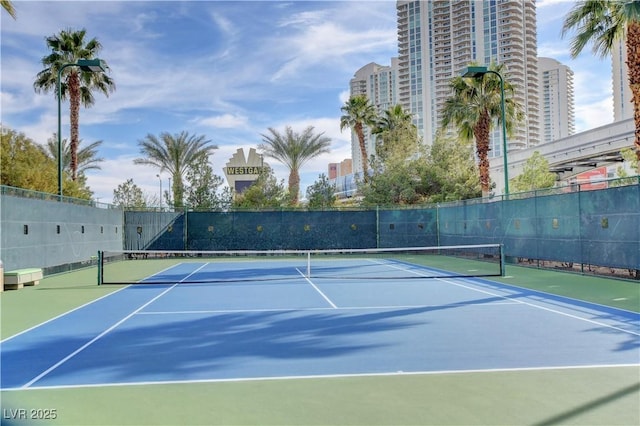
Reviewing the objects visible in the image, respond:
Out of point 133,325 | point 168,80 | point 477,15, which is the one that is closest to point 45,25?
point 168,80

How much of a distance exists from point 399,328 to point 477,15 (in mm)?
127622

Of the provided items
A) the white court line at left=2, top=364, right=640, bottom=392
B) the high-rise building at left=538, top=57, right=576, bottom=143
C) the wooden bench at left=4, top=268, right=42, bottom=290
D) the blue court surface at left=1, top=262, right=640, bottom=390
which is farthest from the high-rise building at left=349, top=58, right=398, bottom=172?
the white court line at left=2, top=364, right=640, bottom=392

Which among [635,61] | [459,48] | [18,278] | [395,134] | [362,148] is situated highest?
[459,48]

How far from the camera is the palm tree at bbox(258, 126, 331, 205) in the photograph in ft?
133

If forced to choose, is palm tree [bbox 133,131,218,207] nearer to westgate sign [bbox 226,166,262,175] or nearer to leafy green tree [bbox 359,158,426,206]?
leafy green tree [bbox 359,158,426,206]

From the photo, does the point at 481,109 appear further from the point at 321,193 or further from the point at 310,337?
the point at 310,337

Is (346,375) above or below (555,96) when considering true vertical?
below

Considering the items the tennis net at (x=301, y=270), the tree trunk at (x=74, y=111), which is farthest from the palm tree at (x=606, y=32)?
the tree trunk at (x=74, y=111)

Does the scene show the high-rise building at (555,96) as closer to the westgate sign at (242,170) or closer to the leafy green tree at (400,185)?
the westgate sign at (242,170)

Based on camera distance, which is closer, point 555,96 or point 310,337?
point 310,337

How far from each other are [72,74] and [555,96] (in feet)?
435

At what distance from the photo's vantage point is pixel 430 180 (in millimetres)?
36031

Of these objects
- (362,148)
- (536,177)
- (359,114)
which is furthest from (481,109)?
(359,114)

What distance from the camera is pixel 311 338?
840 centimetres
